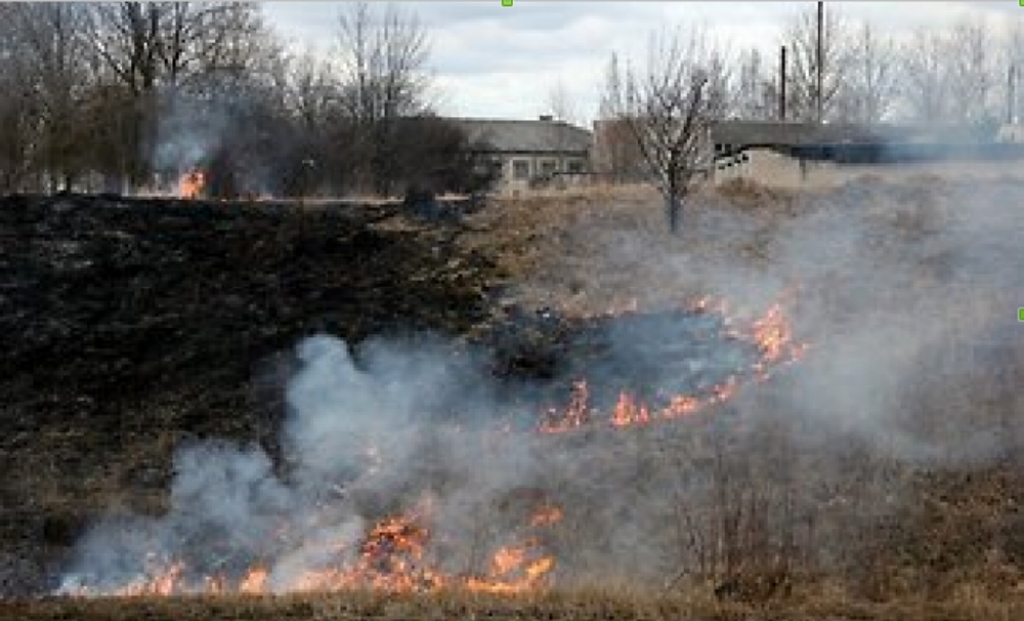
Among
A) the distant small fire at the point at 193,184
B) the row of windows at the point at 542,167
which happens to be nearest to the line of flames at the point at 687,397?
the distant small fire at the point at 193,184

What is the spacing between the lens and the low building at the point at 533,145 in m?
68.6

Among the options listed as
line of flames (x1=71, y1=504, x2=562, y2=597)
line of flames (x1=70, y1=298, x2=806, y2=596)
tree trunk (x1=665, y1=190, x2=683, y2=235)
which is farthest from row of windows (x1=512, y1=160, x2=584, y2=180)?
line of flames (x1=71, y1=504, x2=562, y2=597)

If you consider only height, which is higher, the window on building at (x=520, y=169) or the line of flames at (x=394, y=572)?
the window on building at (x=520, y=169)

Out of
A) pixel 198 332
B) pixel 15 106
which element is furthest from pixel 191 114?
pixel 198 332

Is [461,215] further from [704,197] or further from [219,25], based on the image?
[219,25]

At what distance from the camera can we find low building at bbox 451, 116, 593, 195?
68625 millimetres

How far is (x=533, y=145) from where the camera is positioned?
7100 cm

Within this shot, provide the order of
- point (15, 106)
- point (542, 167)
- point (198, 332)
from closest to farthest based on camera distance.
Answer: point (198, 332) < point (15, 106) < point (542, 167)

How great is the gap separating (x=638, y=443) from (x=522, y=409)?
6.50 feet

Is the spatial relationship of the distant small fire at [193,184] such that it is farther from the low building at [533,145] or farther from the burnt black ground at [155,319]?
the low building at [533,145]

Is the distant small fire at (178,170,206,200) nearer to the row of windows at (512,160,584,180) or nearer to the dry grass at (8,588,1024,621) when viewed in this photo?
the dry grass at (8,588,1024,621)

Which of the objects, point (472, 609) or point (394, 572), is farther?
point (394, 572)

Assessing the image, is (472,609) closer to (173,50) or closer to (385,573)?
(385,573)

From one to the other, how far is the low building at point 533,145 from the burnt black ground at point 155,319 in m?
44.2
